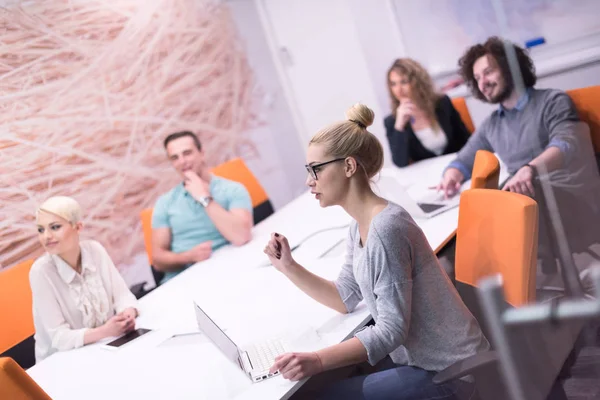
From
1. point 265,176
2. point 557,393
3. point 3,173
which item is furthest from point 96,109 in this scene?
point 557,393

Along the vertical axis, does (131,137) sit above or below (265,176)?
above

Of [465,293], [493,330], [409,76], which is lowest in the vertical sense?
[465,293]

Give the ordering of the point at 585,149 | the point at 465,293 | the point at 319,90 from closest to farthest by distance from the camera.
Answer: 1. the point at 465,293
2. the point at 585,149
3. the point at 319,90

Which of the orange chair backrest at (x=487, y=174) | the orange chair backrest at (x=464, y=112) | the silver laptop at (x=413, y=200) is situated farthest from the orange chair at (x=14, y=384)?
the orange chair backrest at (x=464, y=112)

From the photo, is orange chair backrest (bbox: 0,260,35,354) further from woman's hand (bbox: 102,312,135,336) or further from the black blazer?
the black blazer

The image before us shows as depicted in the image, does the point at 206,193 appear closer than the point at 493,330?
No

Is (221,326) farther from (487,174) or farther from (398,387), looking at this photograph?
(487,174)

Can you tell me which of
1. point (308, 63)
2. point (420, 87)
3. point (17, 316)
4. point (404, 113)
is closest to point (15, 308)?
point (17, 316)

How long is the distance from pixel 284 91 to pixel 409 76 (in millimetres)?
1896

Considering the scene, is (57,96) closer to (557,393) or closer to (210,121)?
(210,121)

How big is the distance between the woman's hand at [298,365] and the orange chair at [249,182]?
7.61 ft

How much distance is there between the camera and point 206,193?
3330 millimetres

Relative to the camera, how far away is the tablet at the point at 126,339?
95.6 inches

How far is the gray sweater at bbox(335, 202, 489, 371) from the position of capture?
1587 millimetres
